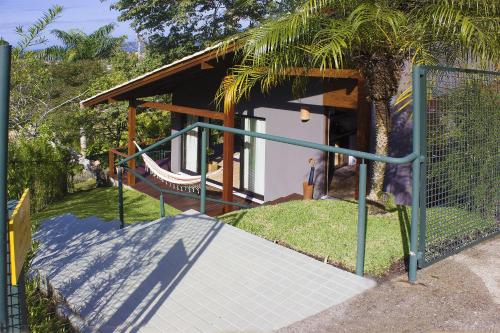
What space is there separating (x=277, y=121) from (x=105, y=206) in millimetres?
4672

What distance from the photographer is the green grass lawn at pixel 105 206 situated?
11344mm

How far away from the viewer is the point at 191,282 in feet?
15.0

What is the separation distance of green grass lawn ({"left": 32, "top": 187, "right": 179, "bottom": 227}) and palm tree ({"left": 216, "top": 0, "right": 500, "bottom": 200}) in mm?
5299

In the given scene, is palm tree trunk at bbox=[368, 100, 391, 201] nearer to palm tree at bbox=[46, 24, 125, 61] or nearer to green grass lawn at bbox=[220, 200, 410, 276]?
green grass lawn at bbox=[220, 200, 410, 276]

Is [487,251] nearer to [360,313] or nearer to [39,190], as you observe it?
[360,313]

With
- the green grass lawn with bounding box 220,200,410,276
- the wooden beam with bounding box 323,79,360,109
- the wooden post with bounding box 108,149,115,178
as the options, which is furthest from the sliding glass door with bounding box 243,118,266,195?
the green grass lawn with bounding box 220,200,410,276

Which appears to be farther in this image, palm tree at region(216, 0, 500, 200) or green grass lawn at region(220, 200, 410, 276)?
palm tree at region(216, 0, 500, 200)

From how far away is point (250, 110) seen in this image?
39.6ft

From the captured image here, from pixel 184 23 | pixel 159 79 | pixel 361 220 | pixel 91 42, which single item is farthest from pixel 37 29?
pixel 91 42

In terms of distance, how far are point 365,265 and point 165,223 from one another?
8.22 ft

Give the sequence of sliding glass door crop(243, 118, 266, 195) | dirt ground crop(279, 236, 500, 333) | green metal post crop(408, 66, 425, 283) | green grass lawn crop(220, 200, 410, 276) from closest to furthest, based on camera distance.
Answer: dirt ground crop(279, 236, 500, 333) → green metal post crop(408, 66, 425, 283) → green grass lawn crop(220, 200, 410, 276) → sliding glass door crop(243, 118, 266, 195)

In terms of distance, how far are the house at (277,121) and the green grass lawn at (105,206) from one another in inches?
69.4

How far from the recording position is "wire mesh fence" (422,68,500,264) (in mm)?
4617

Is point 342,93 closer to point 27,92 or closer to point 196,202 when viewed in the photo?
point 196,202
